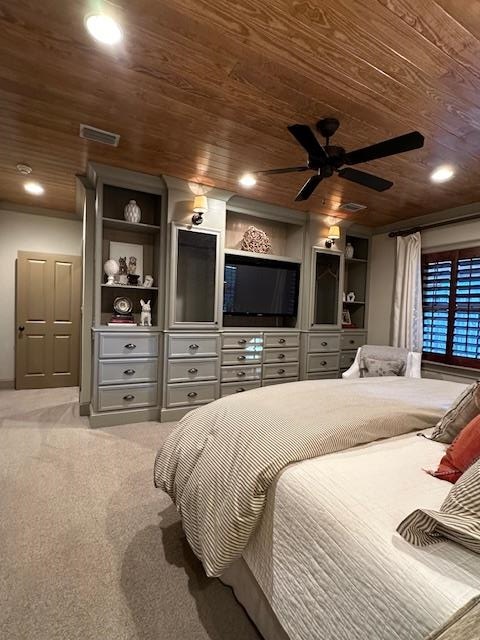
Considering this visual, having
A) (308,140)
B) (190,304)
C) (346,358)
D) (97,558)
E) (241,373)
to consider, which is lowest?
(97,558)

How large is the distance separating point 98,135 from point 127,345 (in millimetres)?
1950

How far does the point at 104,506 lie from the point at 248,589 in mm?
1122

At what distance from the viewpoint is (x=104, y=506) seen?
2.02 m

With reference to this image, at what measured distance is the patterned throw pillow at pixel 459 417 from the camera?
54.2 inches

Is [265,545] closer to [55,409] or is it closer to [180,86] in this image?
[180,86]

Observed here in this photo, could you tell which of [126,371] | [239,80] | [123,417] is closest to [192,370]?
[126,371]

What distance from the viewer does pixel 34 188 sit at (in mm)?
3924

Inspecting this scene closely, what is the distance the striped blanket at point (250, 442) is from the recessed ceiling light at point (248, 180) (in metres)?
2.27

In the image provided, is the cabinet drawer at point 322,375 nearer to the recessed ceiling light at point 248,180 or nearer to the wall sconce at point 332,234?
the wall sconce at point 332,234

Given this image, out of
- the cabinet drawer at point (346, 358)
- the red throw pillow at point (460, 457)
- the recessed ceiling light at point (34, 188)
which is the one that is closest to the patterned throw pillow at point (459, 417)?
the red throw pillow at point (460, 457)

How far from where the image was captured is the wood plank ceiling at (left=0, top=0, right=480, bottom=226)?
1.51 m

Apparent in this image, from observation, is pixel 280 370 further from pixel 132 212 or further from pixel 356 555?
pixel 356 555

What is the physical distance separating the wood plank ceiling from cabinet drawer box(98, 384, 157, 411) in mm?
2290

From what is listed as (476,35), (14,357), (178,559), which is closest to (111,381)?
(178,559)
